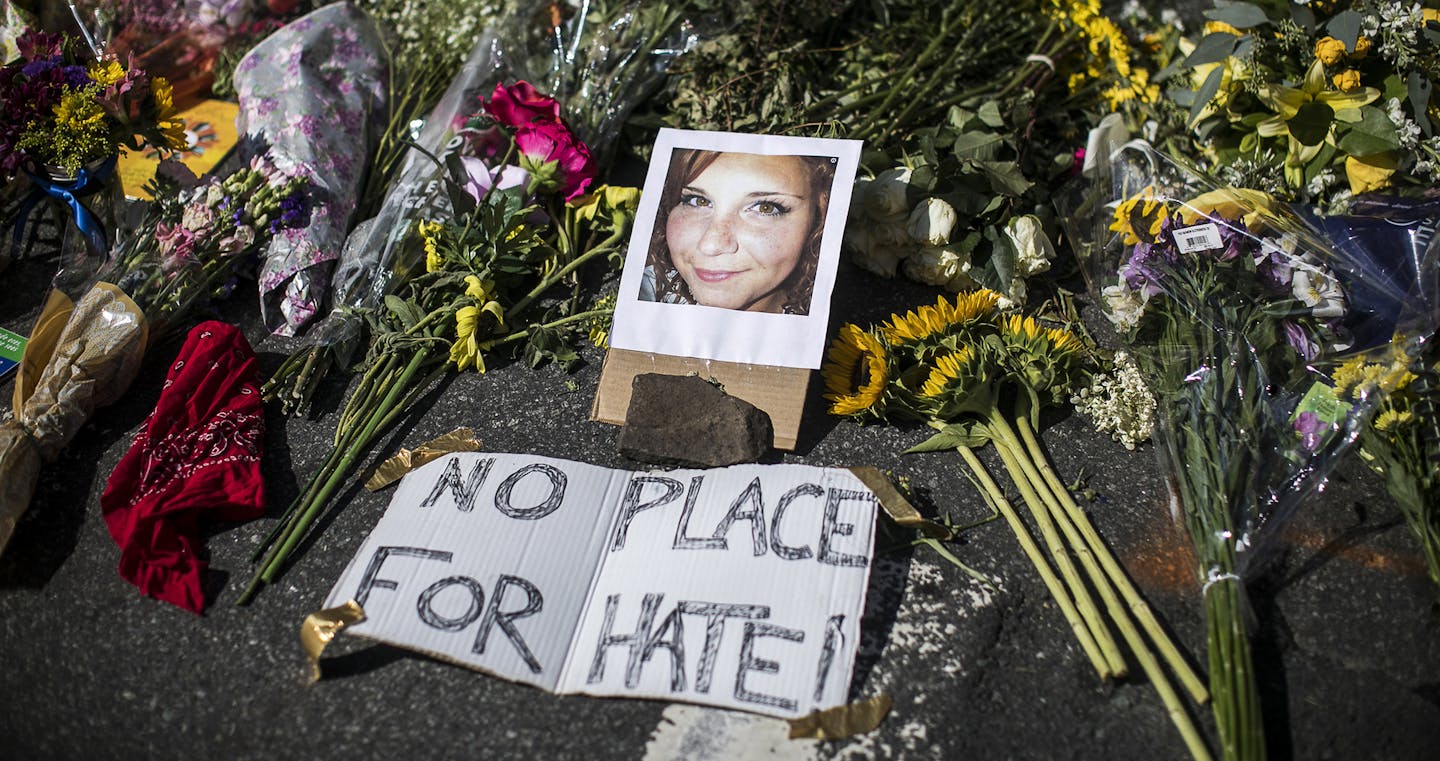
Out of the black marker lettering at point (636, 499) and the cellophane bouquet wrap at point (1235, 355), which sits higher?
the cellophane bouquet wrap at point (1235, 355)

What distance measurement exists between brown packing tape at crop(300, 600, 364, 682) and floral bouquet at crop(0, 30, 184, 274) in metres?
1.27

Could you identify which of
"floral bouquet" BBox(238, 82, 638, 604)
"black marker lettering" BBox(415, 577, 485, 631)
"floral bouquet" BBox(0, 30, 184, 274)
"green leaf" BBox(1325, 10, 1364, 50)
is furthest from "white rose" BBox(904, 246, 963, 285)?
"floral bouquet" BBox(0, 30, 184, 274)

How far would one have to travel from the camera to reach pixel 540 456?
2.05 metres

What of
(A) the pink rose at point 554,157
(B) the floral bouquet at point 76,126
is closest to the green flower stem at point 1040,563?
(A) the pink rose at point 554,157

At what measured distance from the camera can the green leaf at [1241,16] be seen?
245 centimetres

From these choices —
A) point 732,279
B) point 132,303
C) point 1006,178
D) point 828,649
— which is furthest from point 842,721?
point 132,303

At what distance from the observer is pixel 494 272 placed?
234 centimetres

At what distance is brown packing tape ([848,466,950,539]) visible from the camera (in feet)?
6.12

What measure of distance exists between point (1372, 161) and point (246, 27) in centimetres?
338

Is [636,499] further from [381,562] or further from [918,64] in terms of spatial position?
[918,64]

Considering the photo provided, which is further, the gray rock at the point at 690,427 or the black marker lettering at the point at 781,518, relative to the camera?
the gray rock at the point at 690,427

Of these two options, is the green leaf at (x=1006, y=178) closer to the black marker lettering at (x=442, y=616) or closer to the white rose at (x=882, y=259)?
the white rose at (x=882, y=259)

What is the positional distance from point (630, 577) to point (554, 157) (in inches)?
45.8

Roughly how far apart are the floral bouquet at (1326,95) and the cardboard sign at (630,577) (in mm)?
1505
